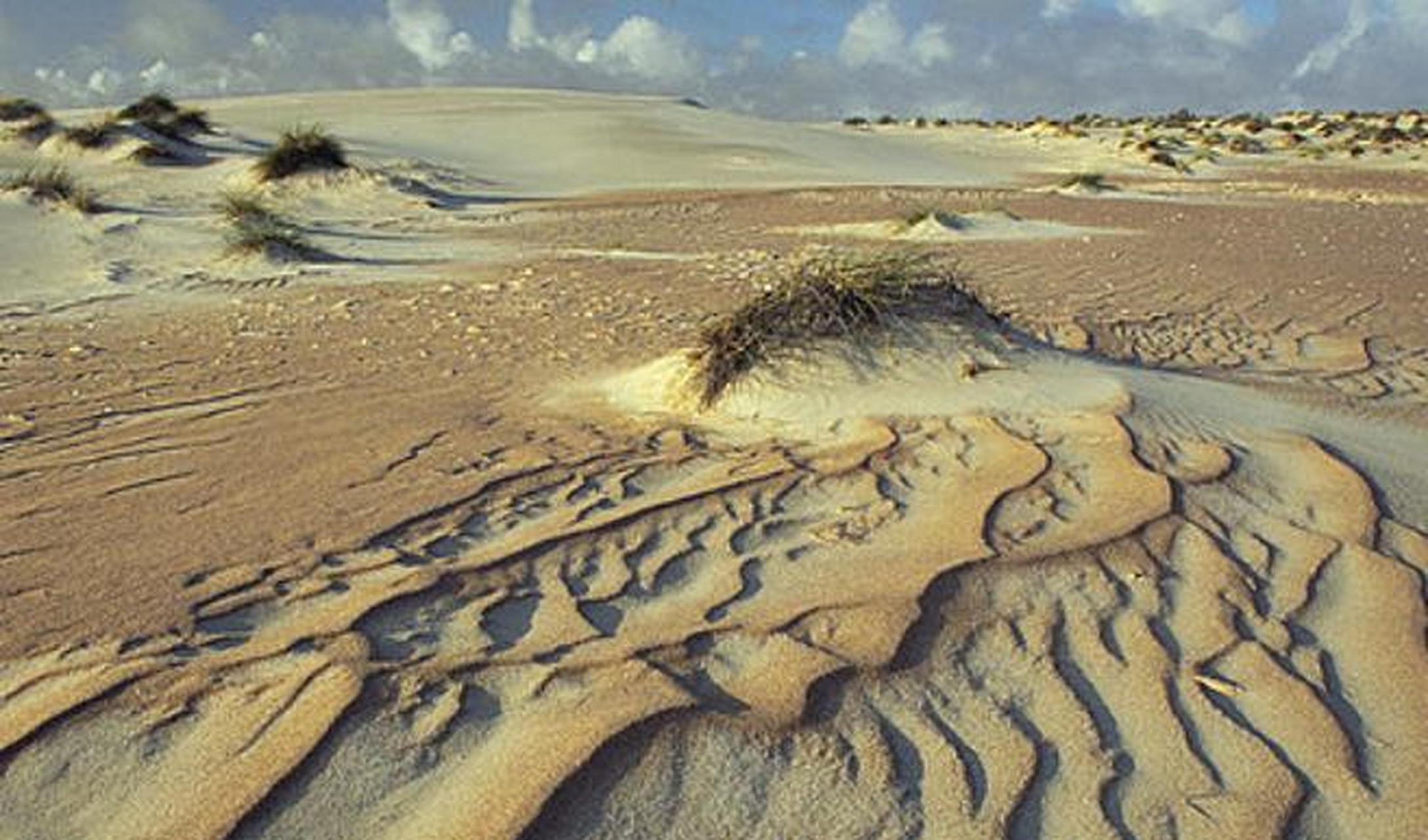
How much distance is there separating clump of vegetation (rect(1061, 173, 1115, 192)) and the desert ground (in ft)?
41.2

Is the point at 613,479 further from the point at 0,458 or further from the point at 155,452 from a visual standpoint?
the point at 0,458

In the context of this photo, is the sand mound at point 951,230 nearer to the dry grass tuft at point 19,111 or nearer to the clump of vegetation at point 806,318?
the clump of vegetation at point 806,318

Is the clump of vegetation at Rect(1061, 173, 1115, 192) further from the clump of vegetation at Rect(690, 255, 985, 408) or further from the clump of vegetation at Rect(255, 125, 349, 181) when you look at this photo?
the clump of vegetation at Rect(690, 255, 985, 408)

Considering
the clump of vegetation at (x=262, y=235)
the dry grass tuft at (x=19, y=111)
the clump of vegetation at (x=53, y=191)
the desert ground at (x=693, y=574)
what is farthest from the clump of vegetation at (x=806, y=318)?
the dry grass tuft at (x=19, y=111)

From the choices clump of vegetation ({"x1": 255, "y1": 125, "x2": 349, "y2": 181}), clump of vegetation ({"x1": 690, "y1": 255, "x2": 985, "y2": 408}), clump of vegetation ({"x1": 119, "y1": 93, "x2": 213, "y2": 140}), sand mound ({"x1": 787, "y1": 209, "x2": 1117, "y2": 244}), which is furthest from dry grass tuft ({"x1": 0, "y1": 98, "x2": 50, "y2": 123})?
clump of vegetation ({"x1": 690, "y1": 255, "x2": 985, "y2": 408})

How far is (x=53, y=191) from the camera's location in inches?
488

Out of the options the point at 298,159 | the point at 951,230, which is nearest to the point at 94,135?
the point at 298,159

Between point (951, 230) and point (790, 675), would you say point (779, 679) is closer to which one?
point (790, 675)

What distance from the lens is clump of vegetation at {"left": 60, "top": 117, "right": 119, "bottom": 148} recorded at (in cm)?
1977

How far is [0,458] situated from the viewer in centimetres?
441

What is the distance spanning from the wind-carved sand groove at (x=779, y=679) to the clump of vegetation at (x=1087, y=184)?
1768 centimetres

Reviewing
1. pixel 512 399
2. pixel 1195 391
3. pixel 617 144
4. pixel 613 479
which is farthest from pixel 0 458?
pixel 617 144

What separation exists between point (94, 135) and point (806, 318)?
18.7 m

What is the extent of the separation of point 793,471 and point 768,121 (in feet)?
119
